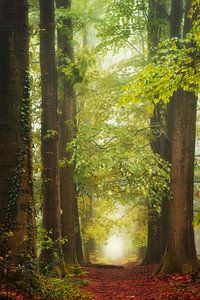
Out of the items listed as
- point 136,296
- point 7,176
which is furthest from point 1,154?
point 136,296

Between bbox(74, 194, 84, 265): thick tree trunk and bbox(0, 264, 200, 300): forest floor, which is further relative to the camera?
bbox(74, 194, 84, 265): thick tree trunk

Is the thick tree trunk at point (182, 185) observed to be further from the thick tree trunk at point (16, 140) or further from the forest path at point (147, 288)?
the thick tree trunk at point (16, 140)

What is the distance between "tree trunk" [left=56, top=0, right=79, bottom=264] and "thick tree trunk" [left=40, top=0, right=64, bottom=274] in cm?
127

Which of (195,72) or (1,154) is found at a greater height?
(195,72)

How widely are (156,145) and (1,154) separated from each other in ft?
35.4

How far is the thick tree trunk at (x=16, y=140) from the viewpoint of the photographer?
24.7 feet

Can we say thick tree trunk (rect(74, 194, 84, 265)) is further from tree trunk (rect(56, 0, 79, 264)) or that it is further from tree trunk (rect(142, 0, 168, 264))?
tree trunk (rect(56, 0, 79, 264))

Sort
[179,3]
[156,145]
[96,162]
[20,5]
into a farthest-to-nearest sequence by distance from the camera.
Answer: [156,145] → [179,3] → [96,162] → [20,5]

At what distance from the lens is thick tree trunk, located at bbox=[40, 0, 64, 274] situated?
1134 centimetres

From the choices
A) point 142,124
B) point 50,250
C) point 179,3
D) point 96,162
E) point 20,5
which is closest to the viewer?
point 20,5

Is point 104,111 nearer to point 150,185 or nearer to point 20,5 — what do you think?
point 150,185

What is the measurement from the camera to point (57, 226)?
37.7 feet

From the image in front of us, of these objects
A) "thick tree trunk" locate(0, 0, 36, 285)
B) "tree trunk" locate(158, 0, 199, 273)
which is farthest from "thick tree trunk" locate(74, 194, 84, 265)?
"thick tree trunk" locate(0, 0, 36, 285)

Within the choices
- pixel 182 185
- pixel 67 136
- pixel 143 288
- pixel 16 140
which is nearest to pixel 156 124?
pixel 67 136
